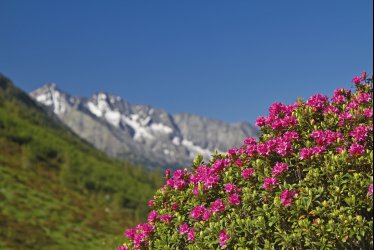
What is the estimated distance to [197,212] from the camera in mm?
9727

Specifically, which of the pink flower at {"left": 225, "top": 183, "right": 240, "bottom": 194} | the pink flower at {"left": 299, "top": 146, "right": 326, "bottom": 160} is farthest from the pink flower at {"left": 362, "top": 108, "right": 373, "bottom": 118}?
the pink flower at {"left": 225, "top": 183, "right": 240, "bottom": 194}

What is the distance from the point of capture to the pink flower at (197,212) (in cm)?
971

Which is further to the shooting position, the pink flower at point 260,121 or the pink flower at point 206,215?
the pink flower at point 260,121

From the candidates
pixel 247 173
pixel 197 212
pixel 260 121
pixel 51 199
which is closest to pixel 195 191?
pixel 197 212

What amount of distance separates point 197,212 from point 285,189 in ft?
6.51

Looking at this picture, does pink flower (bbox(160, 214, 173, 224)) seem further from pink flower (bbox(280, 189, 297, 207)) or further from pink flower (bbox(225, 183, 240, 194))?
pink flower (bbox(280, 189, 297, 207))

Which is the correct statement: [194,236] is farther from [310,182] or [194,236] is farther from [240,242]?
[310,182]

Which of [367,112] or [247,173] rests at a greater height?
[367,112]

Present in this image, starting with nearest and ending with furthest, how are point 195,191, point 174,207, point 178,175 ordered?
point 195,191 < point 174,207 < point 178,175

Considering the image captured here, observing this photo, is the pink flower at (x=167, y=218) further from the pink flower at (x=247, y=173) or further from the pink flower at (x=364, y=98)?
the pink flower at (x=364, y=98)

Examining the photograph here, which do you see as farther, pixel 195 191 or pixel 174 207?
pixel 174 207

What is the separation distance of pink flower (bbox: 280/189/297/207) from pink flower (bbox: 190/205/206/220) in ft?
6.13

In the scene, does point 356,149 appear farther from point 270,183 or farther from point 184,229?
point 184,229

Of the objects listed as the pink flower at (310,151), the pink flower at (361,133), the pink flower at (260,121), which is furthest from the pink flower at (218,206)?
the pink flower at (361,133)
